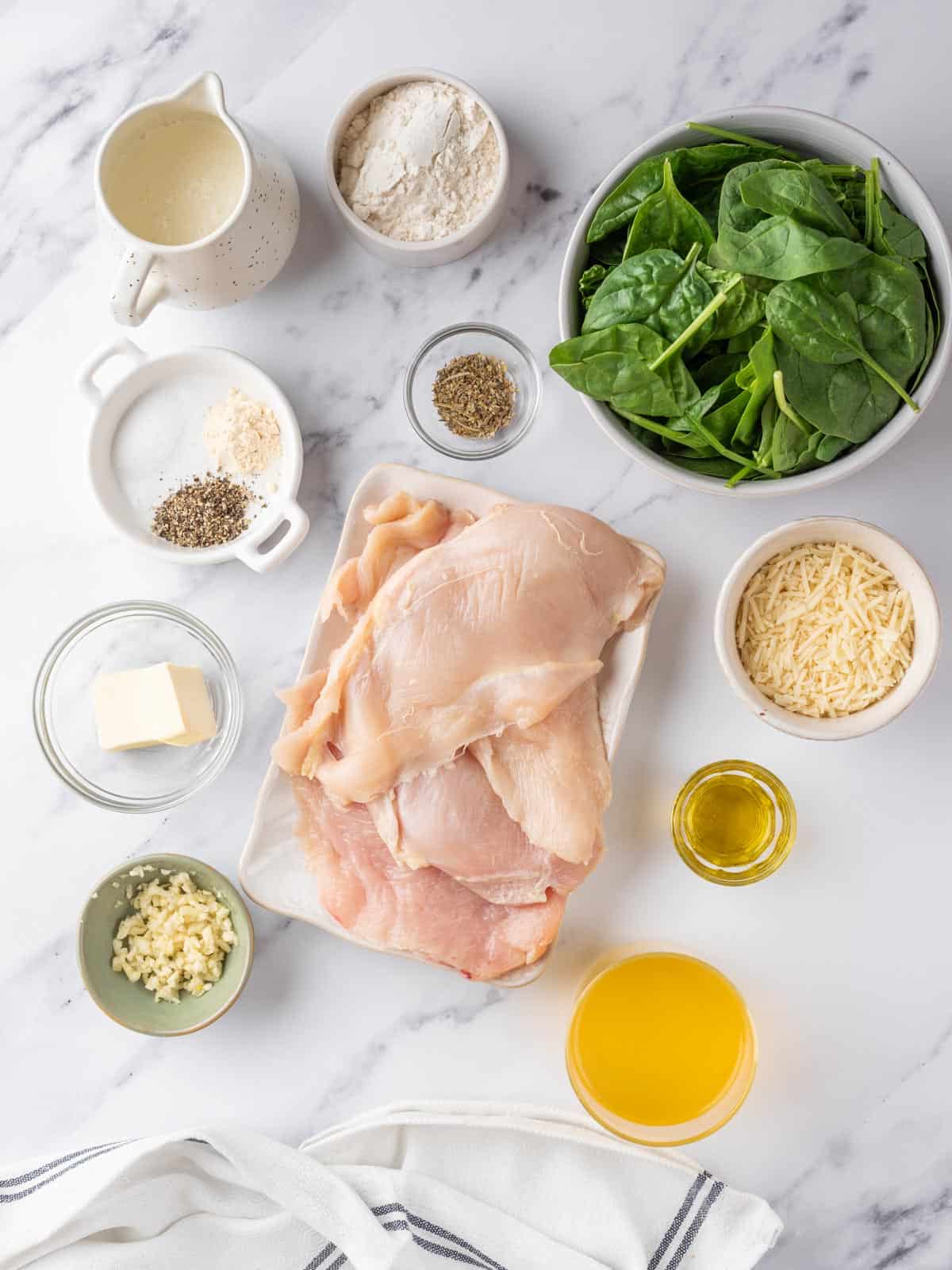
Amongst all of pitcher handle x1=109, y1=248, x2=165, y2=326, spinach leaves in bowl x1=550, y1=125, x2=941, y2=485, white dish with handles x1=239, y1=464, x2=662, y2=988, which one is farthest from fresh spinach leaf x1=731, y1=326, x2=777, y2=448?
pitcher handle x1=109, y1=248, x2=165, y2=326

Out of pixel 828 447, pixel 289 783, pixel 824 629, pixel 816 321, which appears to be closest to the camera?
pixel 816 321

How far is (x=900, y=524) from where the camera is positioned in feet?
5.45

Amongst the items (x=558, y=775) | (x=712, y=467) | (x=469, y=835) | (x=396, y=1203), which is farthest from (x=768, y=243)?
(x=396, y=1203)

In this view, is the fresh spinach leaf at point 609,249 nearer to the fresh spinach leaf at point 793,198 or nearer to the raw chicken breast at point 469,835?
the fresh spinach leaf at point 793,198

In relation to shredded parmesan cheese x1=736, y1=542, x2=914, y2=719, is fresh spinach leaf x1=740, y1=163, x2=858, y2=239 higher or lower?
higher

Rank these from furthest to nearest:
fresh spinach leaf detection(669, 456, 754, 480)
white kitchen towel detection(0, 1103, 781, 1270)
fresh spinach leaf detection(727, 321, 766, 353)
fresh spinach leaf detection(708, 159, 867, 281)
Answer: white kitchen towel detection(0, 1103, 781, 1270), fresh spinach leaf detection(669, 456, 754, 480), fresh spinach leaf detection(727, 321, 766, 353), fresh spinach leaf detection(708, 159, 867, 281)

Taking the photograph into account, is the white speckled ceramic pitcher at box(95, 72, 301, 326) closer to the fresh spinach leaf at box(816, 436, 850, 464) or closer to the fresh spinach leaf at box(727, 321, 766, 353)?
the fresh spinach leaf at box(727, 321, 766, 353)

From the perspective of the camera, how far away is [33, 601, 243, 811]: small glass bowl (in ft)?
5.51

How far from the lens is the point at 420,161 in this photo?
157 centimetres

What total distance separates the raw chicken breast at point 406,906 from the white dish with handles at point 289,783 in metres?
0.03

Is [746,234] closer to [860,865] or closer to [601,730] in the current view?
[601,730]

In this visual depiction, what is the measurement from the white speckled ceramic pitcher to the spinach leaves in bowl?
0.44 meters

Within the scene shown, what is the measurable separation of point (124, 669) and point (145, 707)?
5.4 inches

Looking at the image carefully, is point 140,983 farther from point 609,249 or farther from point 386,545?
point 609,249
